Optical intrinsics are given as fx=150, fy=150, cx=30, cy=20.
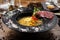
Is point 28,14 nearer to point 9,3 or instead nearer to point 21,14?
point 21,14

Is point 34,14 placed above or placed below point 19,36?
above

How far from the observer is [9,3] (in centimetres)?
181

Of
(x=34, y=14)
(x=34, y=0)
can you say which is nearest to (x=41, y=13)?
(x=34, y=14)

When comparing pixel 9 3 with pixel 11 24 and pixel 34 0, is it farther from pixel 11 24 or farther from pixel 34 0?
pixel 11 24

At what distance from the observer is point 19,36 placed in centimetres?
98

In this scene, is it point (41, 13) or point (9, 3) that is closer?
point (41, 13)

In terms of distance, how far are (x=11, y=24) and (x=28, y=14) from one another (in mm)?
212

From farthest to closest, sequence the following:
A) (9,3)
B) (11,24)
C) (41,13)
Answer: (9,3) < (41,13) < (11,24)

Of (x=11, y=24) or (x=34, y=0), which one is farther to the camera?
(x=34, y=0)

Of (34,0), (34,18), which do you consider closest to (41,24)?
(34,18)

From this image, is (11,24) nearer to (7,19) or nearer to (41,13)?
(7,19)

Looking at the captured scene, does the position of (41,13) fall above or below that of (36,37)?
above

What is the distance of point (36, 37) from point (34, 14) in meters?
0.18

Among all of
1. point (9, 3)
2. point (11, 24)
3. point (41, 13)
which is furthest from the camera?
point (9, 3)
